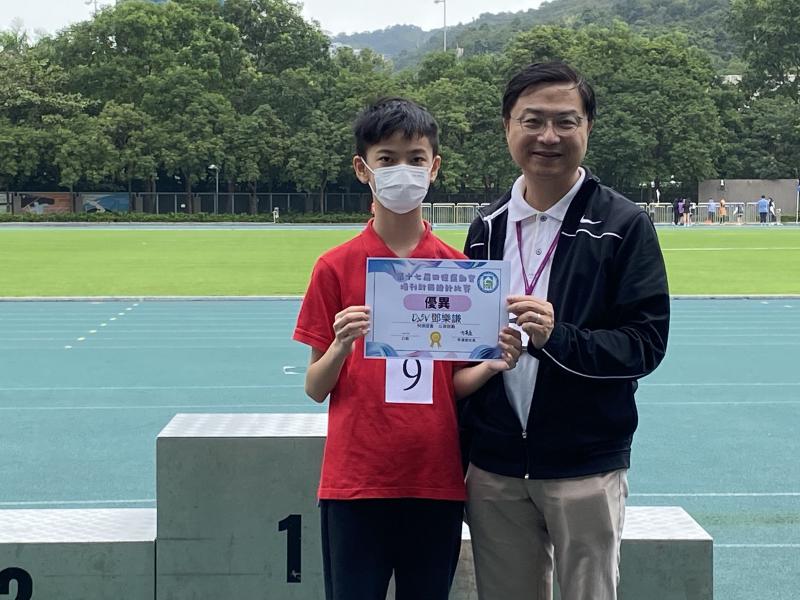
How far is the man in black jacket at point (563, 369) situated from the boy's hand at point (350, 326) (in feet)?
1.26

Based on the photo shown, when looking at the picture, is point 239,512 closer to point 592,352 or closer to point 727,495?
point 592,352

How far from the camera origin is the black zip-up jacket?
2.62 m

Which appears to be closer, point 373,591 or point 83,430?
point 373,591

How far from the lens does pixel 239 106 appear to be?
196 feet

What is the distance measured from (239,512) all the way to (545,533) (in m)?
1.23

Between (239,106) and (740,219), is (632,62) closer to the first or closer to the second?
(740,219)

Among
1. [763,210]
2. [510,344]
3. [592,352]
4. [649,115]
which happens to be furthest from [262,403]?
[649,115]

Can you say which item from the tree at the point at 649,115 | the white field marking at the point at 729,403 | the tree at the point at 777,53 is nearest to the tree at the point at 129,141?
the tree at the point at 649,115

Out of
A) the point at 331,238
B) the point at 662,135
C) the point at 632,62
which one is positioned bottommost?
the point at 331,238

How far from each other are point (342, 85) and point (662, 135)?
57.1 feet

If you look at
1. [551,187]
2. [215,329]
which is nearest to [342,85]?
[215,329]

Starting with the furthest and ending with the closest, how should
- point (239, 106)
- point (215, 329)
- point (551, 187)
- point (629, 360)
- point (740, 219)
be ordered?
point (239, 106)
point (740, 219)
point (215, 329)
point (551, 187)
point (629, 360)

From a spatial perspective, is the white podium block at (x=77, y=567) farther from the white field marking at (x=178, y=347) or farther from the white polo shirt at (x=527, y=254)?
the white field marking at (x=178, y=347)

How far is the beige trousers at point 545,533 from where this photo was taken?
8.84 feet
